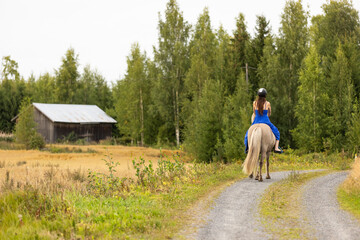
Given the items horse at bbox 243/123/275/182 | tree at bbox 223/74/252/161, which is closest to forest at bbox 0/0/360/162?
tree at bbox 223/74/252/161

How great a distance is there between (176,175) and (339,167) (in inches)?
312

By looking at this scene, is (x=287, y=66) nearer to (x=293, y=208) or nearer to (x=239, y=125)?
(x=239, y=125)

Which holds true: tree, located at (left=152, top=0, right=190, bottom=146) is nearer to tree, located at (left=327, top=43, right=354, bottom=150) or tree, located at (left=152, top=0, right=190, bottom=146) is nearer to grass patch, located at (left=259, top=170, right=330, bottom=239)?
tree, located at (left=327, top=43, right=354, bottom=150)

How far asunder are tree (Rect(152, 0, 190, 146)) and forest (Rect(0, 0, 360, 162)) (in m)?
0.12

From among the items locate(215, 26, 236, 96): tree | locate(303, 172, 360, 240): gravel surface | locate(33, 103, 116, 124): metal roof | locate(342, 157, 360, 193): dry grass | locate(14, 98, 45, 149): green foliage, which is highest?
locate(215, 26, 236, 96): tree

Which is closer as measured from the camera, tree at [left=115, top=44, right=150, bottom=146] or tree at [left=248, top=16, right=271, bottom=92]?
tree at [left=248, top=16, right=271, bottom=92]

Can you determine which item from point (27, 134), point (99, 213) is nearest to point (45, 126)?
point (27, 134)

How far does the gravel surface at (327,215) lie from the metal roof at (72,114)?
4027cm

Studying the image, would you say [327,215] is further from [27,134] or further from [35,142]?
[27,134]

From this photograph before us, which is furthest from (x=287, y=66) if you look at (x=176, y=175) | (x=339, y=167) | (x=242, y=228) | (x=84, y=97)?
(x=84, y=97)

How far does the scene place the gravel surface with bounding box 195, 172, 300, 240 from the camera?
649cm

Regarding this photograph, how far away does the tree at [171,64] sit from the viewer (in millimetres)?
45438

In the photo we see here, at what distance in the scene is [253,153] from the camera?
11492 mm

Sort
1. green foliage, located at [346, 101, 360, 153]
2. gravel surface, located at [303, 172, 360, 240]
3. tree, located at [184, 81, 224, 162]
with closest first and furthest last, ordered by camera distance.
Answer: gravel surface, located at [303, 172, 360, 240] < green foliage, located at [346, 101, 360, 153] < tree, located at [184, 81, 224, 162]
